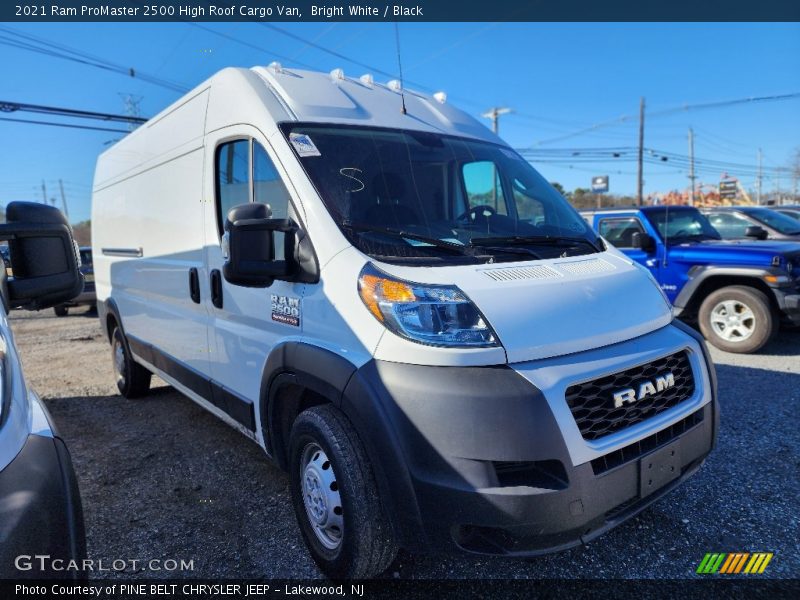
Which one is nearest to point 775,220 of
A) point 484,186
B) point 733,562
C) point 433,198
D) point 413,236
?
point 484,186

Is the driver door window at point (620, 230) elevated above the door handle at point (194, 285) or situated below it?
above

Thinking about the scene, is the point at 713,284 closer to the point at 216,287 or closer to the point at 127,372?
the point at 216,287

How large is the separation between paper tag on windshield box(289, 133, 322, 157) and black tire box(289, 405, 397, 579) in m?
1.21

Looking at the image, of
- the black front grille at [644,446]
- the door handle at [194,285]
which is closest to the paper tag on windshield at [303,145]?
the door handle at [194,285]

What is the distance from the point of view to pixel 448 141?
3.07 m

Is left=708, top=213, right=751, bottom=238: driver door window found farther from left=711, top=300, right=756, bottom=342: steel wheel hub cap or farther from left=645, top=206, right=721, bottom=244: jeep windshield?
left=711, top=300, right=756, bottom=342: steel wheel hub cap

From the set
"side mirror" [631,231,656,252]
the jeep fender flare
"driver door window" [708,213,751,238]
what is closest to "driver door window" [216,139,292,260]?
"side mirror" [631,231,656,252]

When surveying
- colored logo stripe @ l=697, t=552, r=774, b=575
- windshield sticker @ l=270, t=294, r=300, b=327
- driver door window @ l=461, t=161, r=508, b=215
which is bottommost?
colored logo stripe @ l=697, t=552, r=774, b=575

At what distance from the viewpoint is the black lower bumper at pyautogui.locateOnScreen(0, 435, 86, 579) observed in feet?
4.19

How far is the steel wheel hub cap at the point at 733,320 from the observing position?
239 inches

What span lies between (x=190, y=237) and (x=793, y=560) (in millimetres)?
3770

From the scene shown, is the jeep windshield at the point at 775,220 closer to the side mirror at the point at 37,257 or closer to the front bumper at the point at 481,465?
the front bumper at the point at 481,465

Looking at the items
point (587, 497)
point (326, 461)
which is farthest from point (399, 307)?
point (587, 497)

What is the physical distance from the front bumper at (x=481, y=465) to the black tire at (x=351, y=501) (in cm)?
11
